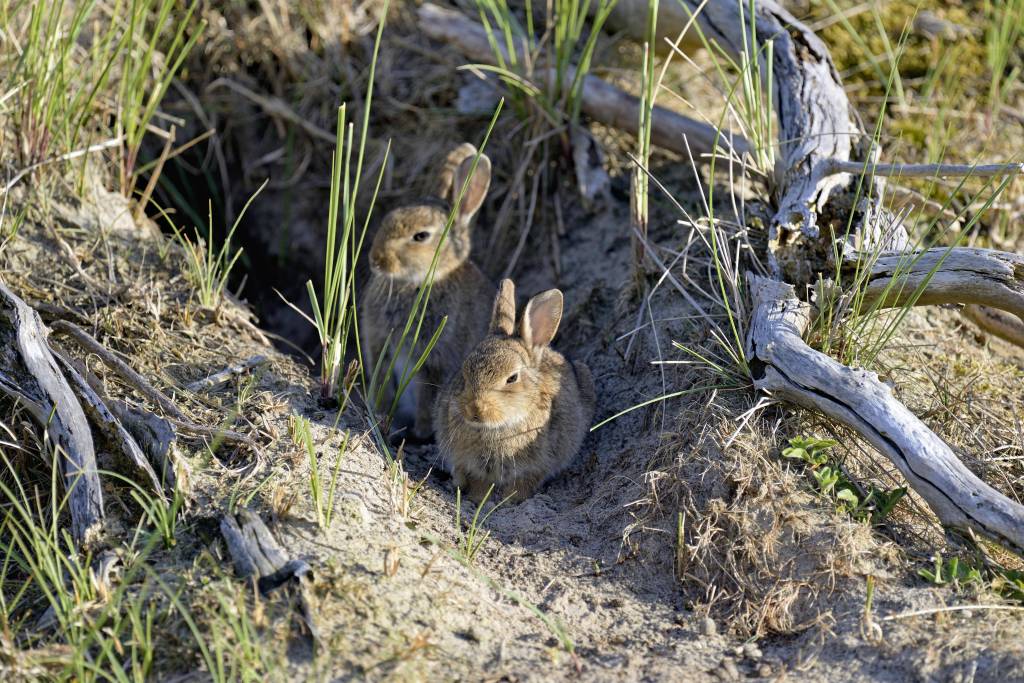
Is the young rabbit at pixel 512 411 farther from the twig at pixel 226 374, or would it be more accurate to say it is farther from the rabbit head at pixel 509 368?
the twig at pixel 226 374

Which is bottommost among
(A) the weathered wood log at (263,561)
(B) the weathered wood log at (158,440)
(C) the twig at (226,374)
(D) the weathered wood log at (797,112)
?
(C) the twig at (226,374)

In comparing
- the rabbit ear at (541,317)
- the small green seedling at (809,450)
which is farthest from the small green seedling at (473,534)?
the small green seedling at (809,450)

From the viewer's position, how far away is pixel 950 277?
4.07 metres

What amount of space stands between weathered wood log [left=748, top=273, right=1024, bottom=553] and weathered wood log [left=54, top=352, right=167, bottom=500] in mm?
2327

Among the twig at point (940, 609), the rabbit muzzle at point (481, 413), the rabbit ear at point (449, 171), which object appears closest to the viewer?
the twig at point (940, 609)

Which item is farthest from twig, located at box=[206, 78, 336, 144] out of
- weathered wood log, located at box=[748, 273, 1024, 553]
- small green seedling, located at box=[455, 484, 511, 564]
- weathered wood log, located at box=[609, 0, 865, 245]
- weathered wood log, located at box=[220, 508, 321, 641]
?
weathered wood log, located at box=[220, 508, 321, 641]

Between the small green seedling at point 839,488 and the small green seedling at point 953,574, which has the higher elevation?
the small green seedling at point 839,488

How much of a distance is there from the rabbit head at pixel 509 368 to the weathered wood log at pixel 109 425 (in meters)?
1.30

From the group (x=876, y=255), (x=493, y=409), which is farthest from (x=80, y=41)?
(x=876, y=255)

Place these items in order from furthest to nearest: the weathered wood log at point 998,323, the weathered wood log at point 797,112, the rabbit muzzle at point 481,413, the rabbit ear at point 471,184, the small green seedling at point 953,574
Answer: the rabbit ear at point 471,184 → the weathered wood log at point 998,323 → the weathered wood log at point 797,112 → the rabbit muzzle at point 481,413 → the small green seedling at point 953,574

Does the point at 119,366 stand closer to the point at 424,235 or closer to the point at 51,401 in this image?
the point at 51,401

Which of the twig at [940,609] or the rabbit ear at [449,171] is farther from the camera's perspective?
the rabbit ear at [449,171]

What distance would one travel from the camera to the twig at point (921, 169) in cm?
401

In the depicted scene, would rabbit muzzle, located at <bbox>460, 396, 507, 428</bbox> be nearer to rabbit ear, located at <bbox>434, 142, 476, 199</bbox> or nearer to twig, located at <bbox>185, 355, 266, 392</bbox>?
twig, located at <bbox>185, 355, 266, 392</bbox>
